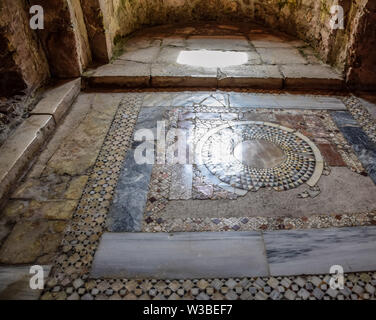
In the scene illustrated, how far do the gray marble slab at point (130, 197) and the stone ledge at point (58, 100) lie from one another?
96 centimetres

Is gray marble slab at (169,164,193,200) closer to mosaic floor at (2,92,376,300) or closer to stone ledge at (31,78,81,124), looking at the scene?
mosaic floor at (2,92,376,300)

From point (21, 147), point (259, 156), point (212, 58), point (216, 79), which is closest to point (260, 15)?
point (212, 58)

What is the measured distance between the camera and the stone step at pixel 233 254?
1.66 metres

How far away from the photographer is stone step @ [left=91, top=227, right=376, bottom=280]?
1661 mm

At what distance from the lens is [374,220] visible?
194 cm

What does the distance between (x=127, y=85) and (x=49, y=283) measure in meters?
2.45

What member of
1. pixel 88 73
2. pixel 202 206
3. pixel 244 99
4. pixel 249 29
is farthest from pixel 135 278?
pixel 249 29

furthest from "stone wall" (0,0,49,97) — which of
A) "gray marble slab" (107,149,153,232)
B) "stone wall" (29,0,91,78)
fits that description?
"gray marble slab" (107,149,153,232)

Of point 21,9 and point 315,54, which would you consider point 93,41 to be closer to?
point 21,9

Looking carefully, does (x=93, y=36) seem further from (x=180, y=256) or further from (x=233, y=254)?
(x=233, y=254)

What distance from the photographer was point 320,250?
1.76 m

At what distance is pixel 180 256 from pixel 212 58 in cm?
291

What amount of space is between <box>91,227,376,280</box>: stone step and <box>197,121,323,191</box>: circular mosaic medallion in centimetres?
46

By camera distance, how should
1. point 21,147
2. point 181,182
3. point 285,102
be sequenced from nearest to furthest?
point 181,182 → point 21,147 → point 285,102
